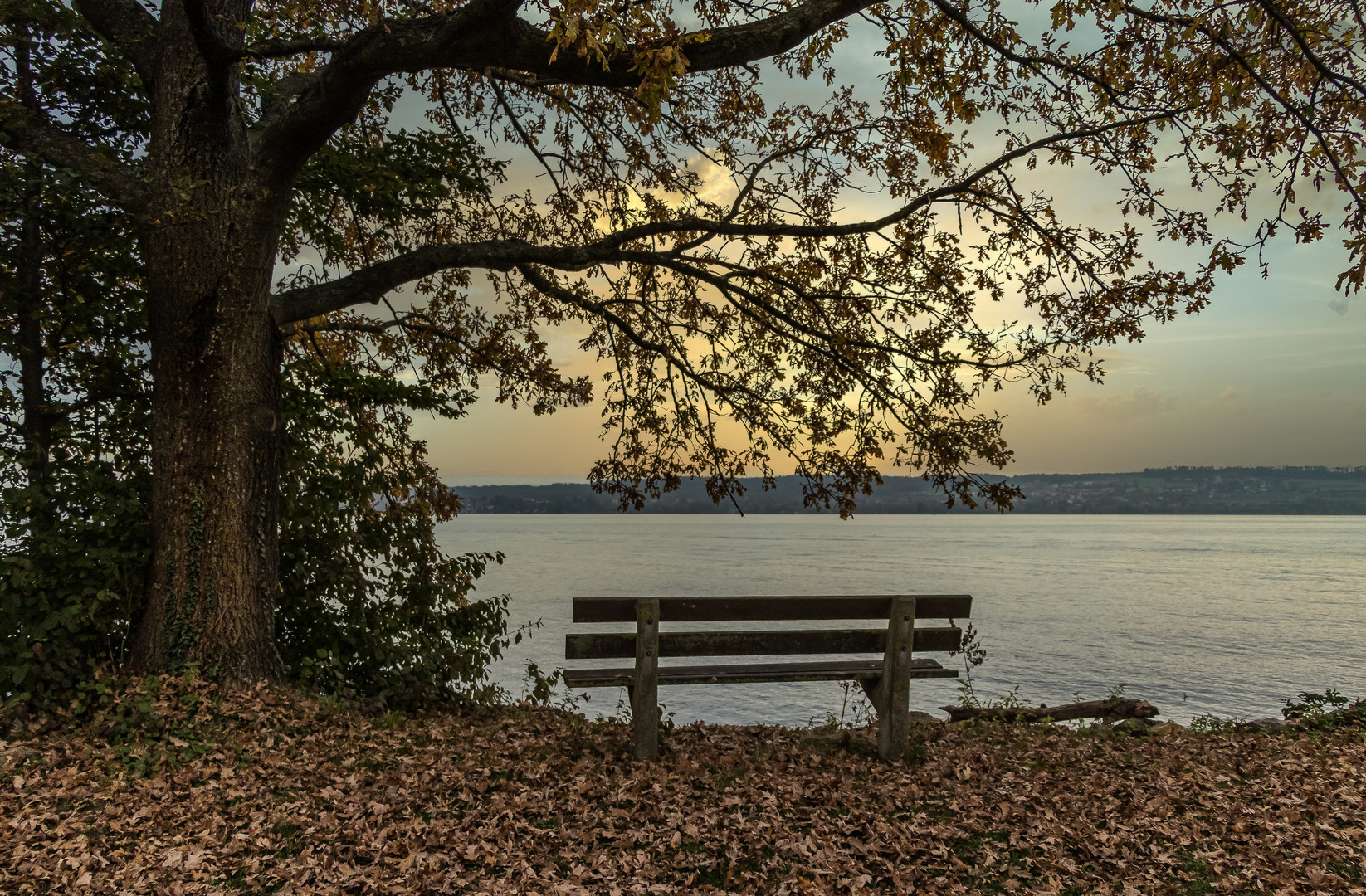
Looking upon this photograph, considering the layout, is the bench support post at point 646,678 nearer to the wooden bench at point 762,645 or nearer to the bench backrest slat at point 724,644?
the wooden bench at point 762,645

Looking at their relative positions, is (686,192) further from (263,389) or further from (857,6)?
(263,389)

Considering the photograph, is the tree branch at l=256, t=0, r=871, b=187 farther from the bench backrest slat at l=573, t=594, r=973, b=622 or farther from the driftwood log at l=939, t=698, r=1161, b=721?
the driftwood log at l=939, t=698, r=1161, b=721

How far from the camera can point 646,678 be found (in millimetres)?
6465

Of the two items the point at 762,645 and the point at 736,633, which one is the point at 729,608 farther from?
the point at 762,645

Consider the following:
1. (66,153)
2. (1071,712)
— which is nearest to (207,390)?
A: (66,153)

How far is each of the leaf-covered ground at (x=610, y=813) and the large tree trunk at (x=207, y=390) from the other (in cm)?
67

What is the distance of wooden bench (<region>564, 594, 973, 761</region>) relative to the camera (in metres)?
6.45

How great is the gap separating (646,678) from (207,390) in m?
4.71

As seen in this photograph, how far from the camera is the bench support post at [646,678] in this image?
6.44 metres

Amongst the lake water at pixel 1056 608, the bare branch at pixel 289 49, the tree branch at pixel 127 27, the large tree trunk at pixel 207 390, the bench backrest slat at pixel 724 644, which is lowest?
the lake water at pixel 1056 608

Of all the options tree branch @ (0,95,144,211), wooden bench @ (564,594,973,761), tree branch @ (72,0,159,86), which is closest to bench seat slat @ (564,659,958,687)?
wooden bench @ (564,594,973,761)

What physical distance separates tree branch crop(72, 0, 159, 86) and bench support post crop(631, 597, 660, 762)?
22.7 ft

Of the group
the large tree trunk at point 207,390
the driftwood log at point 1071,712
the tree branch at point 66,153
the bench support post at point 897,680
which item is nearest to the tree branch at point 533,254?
the large tree trunk at point 207,390

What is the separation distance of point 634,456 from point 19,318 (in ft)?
21.1
